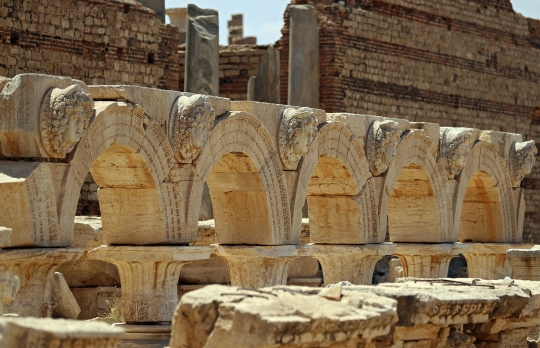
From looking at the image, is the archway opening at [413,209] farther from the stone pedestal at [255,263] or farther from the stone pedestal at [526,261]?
the stone pedestal at [255,263]

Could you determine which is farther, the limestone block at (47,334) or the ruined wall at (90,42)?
the ruined wall at (90,42)

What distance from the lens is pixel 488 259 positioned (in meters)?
19.0

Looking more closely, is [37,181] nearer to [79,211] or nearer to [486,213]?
[79,211]

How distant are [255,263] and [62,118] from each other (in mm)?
3921

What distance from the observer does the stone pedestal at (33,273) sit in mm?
10344

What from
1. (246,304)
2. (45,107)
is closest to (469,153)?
(45,107)

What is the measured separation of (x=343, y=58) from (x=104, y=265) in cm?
851

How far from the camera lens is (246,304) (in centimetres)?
727

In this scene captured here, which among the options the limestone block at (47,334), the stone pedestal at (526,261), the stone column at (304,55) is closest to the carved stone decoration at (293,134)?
the stone pedestal at (526,261)

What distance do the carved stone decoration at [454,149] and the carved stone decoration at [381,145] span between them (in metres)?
1.73

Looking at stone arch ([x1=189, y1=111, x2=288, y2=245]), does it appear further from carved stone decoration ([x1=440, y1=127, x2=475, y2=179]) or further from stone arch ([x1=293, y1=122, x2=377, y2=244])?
carved stone decoration ([x1=440, y1=127, x2=475, y2=179])

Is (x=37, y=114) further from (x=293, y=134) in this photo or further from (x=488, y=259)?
(x=488, y=259)

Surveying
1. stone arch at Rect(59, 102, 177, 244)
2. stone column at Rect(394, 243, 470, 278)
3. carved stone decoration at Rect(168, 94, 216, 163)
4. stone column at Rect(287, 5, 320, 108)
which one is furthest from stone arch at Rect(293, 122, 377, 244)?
stone column at Rect(287, 5, 320, 108)

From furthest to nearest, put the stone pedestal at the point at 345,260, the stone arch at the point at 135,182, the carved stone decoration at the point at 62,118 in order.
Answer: the stone pedestal at the point at 345,260
the stone arch at the point at 135,182
the carved stone decoration at the point at 62,118
